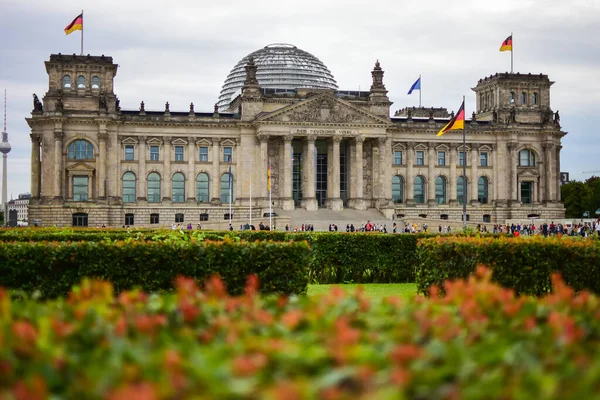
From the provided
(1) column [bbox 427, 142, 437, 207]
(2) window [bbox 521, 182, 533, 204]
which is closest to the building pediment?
(1) column [bbox 427, 142, 437, 207]

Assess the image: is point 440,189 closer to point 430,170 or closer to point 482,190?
point 430,170

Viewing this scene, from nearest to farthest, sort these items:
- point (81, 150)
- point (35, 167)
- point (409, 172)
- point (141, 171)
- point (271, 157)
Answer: point (81, 150) → point (35, 167) → point (141, 171) → point (271, 157) → point (409, 172)

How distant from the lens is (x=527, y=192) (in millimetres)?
105000

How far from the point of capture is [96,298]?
8.23 metres

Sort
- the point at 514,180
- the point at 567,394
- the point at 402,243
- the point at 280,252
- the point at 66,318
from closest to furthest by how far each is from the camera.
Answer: the point at 567,394 < the point at 66,318 < the point at 280,252 < the point at 402,243 < the point at 514,180

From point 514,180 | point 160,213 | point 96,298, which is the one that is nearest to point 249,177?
point 160,213

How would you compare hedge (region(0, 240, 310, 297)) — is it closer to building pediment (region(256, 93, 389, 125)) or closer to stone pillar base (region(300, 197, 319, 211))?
stone pillar base (region(300, 197, 319, 211))

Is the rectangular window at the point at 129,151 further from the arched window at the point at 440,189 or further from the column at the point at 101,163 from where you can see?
the arched window at the point at 440,189

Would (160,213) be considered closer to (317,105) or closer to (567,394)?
(317,105)

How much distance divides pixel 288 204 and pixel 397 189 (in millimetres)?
17494

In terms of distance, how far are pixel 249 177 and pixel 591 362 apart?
295 feet

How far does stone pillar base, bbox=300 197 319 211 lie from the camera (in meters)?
92.8

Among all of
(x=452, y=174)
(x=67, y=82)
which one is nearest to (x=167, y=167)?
(x=67, y=82)

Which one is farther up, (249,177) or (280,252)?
(249,177)
